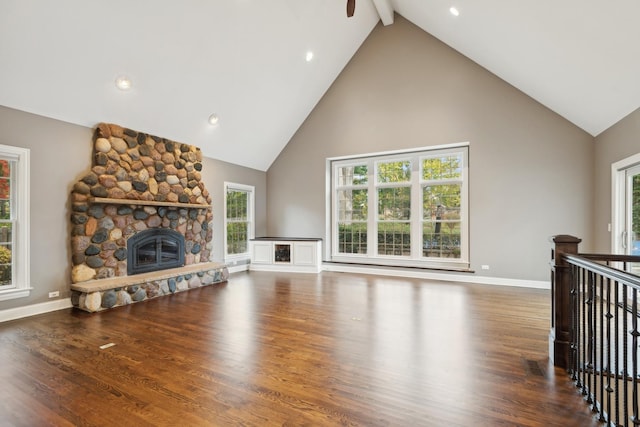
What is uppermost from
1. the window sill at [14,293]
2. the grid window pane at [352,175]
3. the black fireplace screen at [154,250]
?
the grid window pane at [352,175]

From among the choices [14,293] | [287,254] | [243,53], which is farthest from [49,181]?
[287,254]

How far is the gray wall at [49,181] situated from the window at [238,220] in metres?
2.84

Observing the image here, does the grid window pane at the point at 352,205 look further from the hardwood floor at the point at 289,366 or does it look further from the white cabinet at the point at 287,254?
the hardwood floor at the point at 289,366

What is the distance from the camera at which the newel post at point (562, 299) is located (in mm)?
2443

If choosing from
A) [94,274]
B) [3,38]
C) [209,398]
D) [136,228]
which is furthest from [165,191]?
[209,398]

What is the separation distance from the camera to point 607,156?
452cm

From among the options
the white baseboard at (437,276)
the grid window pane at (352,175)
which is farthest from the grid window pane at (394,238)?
the grid window pane at (352,175)

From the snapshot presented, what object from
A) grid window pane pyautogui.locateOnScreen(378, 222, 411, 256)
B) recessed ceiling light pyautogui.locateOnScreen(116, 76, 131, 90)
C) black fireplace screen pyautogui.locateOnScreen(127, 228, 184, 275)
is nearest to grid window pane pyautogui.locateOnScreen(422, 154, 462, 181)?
grid window pane pyautogui.locateOnScreen(378, 222, 411, 256)

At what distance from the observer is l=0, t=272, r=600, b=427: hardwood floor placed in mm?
1923

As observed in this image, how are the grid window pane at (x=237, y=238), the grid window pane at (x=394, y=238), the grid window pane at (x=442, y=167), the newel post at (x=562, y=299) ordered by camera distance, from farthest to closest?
the grid window pane at (x=237, y=238) → the grid window pane at (x=394, y=238) → the grid window pane at (x=442, y=167) → the newel post at (x=562, y=299)

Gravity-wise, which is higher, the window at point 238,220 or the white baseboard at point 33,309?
the window at point 238,220

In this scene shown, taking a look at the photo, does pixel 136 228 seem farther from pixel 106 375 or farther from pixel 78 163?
pixel 106 375

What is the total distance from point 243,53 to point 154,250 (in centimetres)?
363

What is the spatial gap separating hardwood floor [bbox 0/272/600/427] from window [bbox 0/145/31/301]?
0.56m
